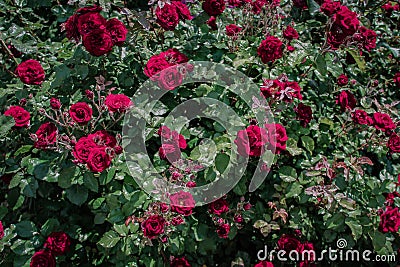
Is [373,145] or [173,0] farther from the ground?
→ [173,0]

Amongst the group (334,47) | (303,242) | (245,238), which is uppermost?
(334,47)

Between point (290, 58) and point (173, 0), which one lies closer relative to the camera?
point (173, 0)

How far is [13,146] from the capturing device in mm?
2162

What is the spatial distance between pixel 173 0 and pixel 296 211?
1.18 meters

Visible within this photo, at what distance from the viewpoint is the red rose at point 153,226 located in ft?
5.49

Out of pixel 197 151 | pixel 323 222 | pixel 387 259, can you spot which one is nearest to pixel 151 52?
pixel 197 151

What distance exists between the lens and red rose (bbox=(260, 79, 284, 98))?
6.48ft

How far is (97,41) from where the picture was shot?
1.83 metres

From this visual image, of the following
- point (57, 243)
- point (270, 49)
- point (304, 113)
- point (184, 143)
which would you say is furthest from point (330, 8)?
point (57, 243)

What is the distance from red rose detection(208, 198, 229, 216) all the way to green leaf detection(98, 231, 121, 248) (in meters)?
0.41

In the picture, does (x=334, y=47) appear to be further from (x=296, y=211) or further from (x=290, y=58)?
(x=296, y=211)

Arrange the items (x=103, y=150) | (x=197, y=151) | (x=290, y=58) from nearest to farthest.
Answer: (x=103, y=150) < (x=197, y=151) < (x=290, y=58)

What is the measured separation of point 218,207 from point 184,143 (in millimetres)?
316

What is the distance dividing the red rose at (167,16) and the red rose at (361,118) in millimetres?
1009
